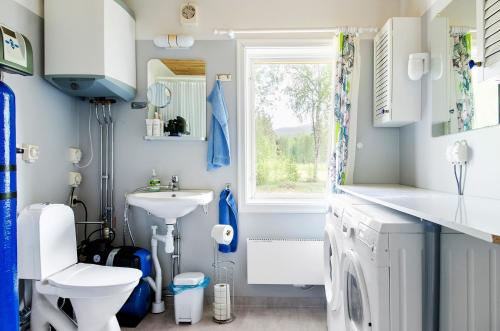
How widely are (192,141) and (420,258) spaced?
76.7 inches

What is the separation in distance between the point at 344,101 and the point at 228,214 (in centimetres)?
120

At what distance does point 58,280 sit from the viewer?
1.95 m

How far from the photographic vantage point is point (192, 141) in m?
2.75

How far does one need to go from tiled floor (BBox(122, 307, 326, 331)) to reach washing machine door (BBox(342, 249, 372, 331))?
0.83 meters

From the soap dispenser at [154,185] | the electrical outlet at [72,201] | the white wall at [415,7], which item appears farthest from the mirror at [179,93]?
the white wall at [415,7]

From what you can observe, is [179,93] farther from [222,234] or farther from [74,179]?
[222,234]

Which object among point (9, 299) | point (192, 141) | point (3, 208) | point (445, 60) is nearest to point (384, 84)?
point (445, 60)

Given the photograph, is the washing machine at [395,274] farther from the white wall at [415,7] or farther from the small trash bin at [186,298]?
the white wall at [415,7]

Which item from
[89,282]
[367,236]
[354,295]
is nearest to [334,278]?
[354,295]

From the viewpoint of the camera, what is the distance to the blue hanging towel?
263 cm

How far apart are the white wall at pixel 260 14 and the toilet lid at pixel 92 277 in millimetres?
1775

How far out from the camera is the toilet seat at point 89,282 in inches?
73.7

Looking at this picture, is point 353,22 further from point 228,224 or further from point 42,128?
point 42,128

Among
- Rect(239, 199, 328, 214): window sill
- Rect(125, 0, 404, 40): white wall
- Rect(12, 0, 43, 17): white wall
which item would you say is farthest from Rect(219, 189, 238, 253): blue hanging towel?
Rect(12, 0, 43, 17): white wall
